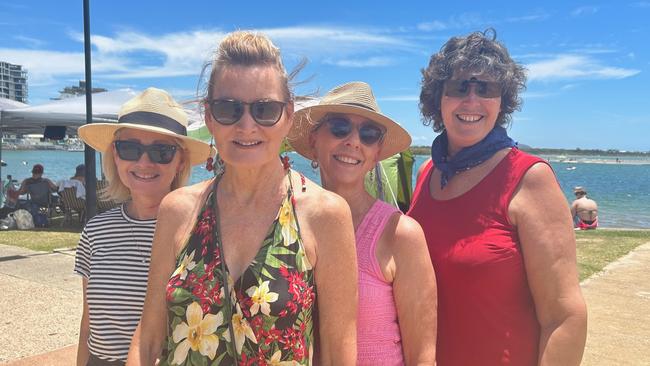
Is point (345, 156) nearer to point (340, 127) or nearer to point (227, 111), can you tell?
point (340, 127)

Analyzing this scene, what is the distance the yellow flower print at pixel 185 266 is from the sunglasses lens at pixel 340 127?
756mm

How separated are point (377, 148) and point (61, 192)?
1142 cm

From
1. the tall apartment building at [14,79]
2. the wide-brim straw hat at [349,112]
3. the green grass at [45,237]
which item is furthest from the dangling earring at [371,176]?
the tall apartment building at [14,79]

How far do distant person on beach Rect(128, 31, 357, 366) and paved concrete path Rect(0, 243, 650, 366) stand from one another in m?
3.25

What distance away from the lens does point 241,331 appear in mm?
1506

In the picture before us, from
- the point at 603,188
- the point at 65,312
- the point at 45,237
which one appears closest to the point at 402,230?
the point at 65,312

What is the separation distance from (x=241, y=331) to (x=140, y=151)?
1157 millimetres

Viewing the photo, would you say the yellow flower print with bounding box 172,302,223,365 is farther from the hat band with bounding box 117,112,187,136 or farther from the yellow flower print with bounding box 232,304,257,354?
the hat band with bounding box 117,112,187,136

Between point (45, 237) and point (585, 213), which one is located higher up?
point (585, 213)

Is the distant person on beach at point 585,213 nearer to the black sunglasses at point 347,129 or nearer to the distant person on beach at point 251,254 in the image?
the black sunglasses at point 347,129

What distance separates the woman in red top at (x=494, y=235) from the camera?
1821 millimetres

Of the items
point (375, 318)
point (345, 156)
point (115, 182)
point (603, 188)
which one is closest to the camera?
point (375, 318)

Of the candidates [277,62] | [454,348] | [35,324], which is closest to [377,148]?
[277,62]

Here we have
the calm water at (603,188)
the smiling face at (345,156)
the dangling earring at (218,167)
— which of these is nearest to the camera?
the dangling earring at (218,167)
